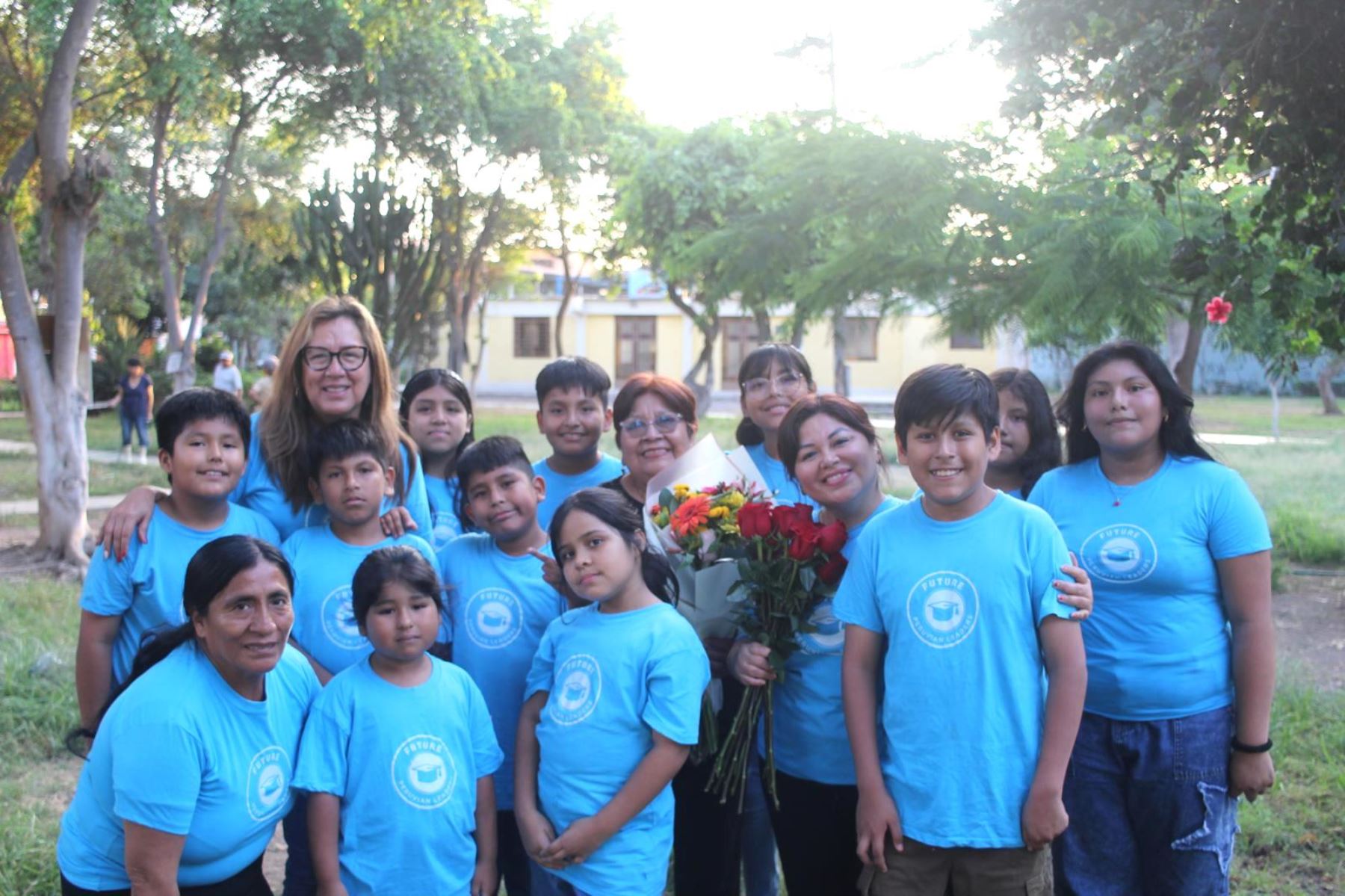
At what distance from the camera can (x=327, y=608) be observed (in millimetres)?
2949

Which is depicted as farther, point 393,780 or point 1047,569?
point 393,780

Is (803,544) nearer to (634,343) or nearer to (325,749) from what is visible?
(325,749)

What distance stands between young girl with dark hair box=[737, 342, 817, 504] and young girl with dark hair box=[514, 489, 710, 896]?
0.99 m

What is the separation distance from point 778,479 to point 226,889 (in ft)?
6.29

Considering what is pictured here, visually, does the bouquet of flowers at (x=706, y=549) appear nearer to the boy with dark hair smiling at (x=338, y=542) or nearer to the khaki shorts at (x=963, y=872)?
the khaki shorts at (x=963, y=872)

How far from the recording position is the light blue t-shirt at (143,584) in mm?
2740

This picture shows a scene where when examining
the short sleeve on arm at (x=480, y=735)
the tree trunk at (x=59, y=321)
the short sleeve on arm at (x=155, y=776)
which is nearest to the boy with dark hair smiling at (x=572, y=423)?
the short sleeve on arm at (x=480, y=735)

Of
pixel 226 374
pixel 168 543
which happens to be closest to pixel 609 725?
pixel 168 543

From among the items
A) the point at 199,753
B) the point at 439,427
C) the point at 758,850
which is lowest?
the point at 758,850

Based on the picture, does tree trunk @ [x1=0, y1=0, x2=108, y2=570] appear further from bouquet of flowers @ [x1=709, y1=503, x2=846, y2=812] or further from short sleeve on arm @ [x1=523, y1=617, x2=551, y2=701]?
bouquet of flowers @ [x1=709, y1=503, x2=846, y2=812]

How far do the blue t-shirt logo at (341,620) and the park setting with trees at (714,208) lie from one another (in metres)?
0.36

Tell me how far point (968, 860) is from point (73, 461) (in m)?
8.33

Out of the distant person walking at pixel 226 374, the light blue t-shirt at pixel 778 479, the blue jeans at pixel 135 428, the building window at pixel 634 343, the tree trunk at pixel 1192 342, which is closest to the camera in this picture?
the light blue t-shirt at pixel 778 479

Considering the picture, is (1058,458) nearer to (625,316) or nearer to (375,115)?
(375,115)
